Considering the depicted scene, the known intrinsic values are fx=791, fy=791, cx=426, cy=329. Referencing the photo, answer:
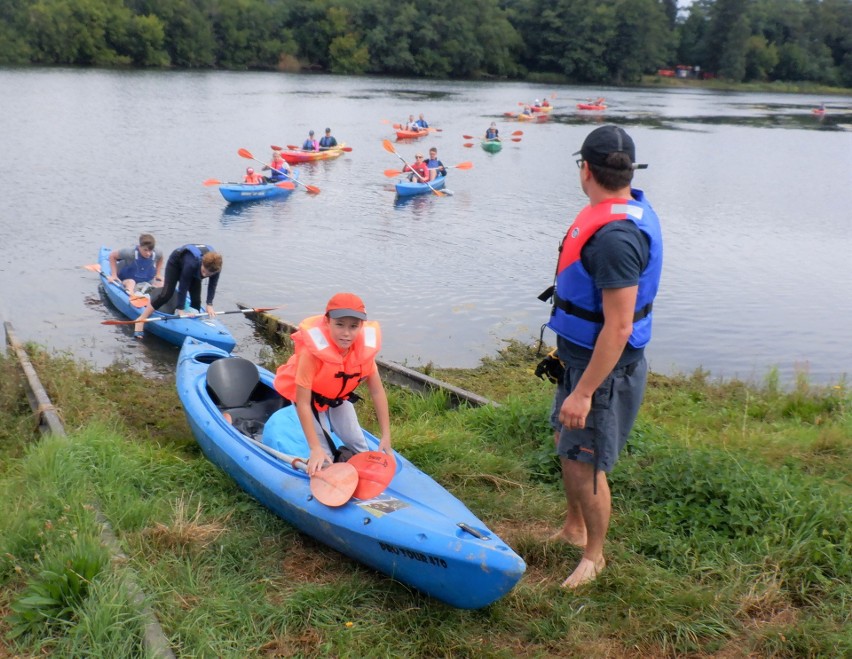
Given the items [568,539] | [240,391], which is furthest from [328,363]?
[240,391]

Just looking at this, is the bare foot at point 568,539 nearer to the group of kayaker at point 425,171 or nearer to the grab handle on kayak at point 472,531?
the grab handle on kayak at point 472,531

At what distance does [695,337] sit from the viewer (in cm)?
1013

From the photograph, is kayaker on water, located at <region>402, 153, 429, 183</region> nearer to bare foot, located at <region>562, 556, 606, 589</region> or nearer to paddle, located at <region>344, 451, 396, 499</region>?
paddle, located at <region>344, 451, 396, 499</region>

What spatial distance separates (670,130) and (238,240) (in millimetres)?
25420

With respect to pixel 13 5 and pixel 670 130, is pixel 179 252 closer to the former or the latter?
pixel 670 130

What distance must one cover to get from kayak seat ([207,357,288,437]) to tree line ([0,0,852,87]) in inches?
1873

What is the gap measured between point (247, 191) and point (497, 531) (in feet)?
45.0

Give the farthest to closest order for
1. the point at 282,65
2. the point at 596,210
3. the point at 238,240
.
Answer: the point at 282,65 → the point at 238,240 → the point at 596,210

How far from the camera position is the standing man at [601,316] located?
2.93 m

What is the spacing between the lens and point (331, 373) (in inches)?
159

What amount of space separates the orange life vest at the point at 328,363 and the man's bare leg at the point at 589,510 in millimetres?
1245

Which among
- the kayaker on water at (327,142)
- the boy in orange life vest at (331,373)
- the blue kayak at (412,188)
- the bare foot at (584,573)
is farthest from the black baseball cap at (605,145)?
the kayaker on water at (327,142)

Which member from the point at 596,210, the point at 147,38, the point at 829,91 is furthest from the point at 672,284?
the point at 829,91

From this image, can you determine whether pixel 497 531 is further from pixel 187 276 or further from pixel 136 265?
A: pixel 136 265
